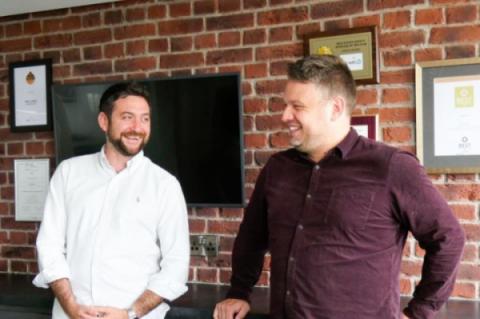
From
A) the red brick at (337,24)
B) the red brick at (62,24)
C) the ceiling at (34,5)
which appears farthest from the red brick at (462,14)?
the red brick at (62,24)

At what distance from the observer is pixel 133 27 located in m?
2.82

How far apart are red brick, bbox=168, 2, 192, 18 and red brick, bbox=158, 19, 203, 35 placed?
0.10ft

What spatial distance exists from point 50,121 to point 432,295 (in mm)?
2235

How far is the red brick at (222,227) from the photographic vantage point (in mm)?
2668

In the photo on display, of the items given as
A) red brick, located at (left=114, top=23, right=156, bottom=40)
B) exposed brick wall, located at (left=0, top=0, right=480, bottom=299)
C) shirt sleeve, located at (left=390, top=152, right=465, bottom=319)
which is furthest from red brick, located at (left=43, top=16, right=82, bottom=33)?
shirt sleeve, located at (left=390, top=152, right=465, bottom=319)

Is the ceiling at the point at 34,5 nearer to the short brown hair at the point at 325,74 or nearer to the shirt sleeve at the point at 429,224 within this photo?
the short brown hair at the point at 325,74

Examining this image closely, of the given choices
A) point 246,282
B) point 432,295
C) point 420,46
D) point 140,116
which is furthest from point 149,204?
point 420,46

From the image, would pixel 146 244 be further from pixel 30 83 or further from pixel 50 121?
pixel 30 83

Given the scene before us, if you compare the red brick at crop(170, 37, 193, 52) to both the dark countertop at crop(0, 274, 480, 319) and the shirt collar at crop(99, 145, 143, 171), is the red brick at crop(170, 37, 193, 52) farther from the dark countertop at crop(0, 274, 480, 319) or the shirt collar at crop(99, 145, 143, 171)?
the dark countertop at crop(0, 274, 480, 319)

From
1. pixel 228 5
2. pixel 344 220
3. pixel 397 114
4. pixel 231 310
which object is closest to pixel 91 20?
pixel 228 5

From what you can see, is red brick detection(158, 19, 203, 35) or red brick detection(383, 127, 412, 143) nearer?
red brick detection(383, 127, 412, 143)

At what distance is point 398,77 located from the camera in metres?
2.35

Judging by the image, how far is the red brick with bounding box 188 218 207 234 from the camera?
2.72 metres

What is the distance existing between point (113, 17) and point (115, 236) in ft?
4.43
